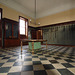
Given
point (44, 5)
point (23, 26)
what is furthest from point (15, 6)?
point (44, 5)

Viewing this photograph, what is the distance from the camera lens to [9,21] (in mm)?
5207

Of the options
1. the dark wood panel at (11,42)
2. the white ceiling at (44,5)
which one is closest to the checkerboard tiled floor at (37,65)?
the dark wood panel at (11,42)

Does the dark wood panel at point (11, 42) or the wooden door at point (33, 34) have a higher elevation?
the wooden door at point (33, 34)

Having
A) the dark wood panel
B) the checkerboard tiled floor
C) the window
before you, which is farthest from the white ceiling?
the checkerboard tiled floor

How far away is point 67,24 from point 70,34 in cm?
119

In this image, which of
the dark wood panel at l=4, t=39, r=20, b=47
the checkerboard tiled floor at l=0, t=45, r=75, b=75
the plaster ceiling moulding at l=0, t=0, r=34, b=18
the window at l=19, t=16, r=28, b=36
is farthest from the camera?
the window at l=19, t=16, r=28, b=36

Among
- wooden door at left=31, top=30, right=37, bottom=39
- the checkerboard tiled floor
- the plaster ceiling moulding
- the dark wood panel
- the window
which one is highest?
the plaster ceiling moulding

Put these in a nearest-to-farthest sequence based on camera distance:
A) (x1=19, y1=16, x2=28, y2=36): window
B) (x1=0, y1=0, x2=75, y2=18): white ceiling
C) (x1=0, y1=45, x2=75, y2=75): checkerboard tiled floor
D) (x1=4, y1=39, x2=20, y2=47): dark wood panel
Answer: (x1=0, y1=45, x2=75, y2=75): checkerboard tiled floor → (x1=4, y1=39, x2=20, y2=47): dark wood panel → (x1=0, y1=0, x2=75, y2=18): white ceiling → (x1=19, y1=16, x2=28, y2=36): window

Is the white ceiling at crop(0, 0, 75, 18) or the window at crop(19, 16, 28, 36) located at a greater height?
the white ceiling at crop(0, 0, 75, 18)

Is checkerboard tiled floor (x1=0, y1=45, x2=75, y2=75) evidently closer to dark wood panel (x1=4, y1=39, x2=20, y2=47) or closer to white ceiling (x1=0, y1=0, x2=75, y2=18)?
dark wood panel (x1=4, y1=39, x2=20, y2=47)

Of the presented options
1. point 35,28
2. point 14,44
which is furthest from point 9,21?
point 35,28

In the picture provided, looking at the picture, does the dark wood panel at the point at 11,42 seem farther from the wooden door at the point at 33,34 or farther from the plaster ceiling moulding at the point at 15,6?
the plaster ceiling moulding at the point at 15,6

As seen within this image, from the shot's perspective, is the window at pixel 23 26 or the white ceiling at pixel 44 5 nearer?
the white ceiling at pixel 44 5

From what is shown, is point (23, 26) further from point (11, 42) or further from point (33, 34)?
point (11, 42)
